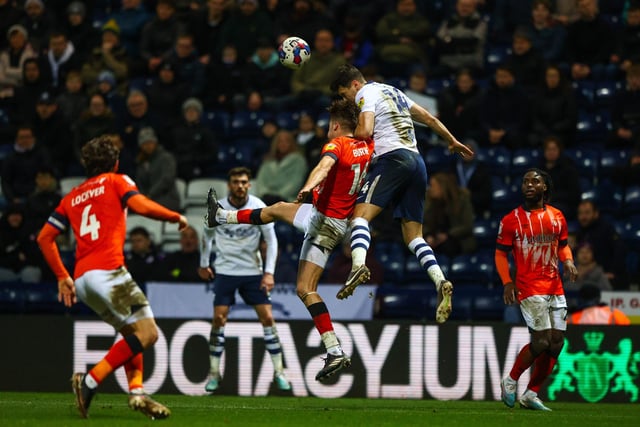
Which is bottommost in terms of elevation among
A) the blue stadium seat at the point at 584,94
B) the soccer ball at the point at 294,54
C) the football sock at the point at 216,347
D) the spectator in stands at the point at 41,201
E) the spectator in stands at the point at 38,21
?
the football sock at the point at 216,347

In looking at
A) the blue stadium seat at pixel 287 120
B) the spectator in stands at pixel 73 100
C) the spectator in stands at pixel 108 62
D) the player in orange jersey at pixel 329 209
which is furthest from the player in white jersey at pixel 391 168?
the spectator in stands at pixel 108 62

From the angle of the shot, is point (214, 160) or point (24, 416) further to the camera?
point (214, 160)

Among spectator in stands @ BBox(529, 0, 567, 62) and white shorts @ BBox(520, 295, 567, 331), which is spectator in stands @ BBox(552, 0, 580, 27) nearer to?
spectator in stands @ BBox(529, 0, 567, 62)

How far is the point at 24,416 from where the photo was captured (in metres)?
10.1

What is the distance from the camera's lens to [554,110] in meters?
18.3

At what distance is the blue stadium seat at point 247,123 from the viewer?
790 inches

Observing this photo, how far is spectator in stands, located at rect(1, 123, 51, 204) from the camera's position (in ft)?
63.6

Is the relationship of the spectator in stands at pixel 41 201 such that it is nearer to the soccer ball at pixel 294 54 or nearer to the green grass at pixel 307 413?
the green grass at pixel 307 413

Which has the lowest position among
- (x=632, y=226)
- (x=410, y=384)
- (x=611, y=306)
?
(x=410, y=384)

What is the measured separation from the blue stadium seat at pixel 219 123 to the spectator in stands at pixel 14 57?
3.93 meters

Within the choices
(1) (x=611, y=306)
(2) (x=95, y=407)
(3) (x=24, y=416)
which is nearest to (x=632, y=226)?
(1) (x=611, y=306)

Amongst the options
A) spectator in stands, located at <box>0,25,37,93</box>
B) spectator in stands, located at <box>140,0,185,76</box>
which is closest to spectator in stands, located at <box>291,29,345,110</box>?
spectator in stands, located at <box>140,0,185,76</box>

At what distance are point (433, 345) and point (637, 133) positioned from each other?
5173mm

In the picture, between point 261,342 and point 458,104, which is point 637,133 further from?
point 261,342
